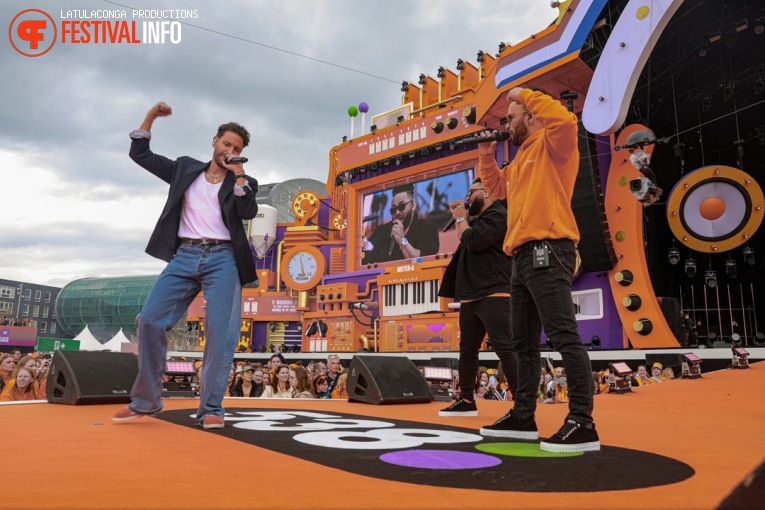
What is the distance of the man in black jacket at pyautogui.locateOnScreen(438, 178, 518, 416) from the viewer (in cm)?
377

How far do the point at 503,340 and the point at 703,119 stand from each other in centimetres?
1396

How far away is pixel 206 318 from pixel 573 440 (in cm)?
213

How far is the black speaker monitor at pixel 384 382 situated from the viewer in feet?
16.7

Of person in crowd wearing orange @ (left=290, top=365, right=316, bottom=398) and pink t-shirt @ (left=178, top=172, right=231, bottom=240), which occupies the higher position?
pink t-shirt @ (left=178, top=172, right=231, bottom=240)

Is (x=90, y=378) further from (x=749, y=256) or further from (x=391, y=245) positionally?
(x=391, y=245)

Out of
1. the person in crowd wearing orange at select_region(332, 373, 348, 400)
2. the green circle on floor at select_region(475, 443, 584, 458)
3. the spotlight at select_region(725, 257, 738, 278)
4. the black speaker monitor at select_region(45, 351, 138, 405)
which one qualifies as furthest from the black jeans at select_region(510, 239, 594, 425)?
the spotlight at select_region(725, 257, 738, 278)

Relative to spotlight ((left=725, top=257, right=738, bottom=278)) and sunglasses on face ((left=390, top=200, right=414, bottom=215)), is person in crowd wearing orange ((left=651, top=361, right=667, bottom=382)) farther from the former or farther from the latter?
sunglasses on face ((left=390, top=200, right=414, bottom=215))

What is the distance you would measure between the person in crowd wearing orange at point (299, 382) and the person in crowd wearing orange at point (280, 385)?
81 millimetres

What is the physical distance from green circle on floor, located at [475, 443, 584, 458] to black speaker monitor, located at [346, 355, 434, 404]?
2.62 metres

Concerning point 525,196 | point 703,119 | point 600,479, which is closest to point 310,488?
point 600,479

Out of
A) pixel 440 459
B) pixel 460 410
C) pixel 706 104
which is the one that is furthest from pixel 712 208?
pixel 440 459

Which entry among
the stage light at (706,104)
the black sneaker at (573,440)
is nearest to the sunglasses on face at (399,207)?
the stage light at (706,104)

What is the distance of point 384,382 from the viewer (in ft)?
16.8

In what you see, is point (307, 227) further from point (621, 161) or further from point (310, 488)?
point (310, 488)
